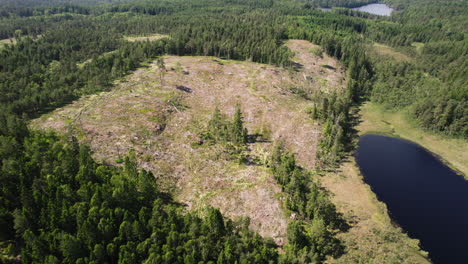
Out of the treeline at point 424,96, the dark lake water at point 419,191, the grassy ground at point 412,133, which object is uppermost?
the treeline at point 424,96

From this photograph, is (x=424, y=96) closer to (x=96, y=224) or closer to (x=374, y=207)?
(x=374, y=207)

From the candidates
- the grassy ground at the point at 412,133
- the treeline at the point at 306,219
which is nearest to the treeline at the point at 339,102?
the grassy ground at the point at 412,133

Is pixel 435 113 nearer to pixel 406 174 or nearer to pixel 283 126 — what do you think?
pixel 406 174

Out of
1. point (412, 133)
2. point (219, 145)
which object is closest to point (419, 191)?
point (412, 133)

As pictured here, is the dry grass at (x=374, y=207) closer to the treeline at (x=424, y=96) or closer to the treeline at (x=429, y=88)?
the treeline at (x=424, y=96)

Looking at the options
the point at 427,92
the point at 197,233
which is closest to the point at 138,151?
the point at 197,233

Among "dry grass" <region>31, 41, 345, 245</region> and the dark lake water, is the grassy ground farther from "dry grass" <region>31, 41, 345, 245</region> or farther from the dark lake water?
"dry grass" <region>31, 41, 345, 245</region>
